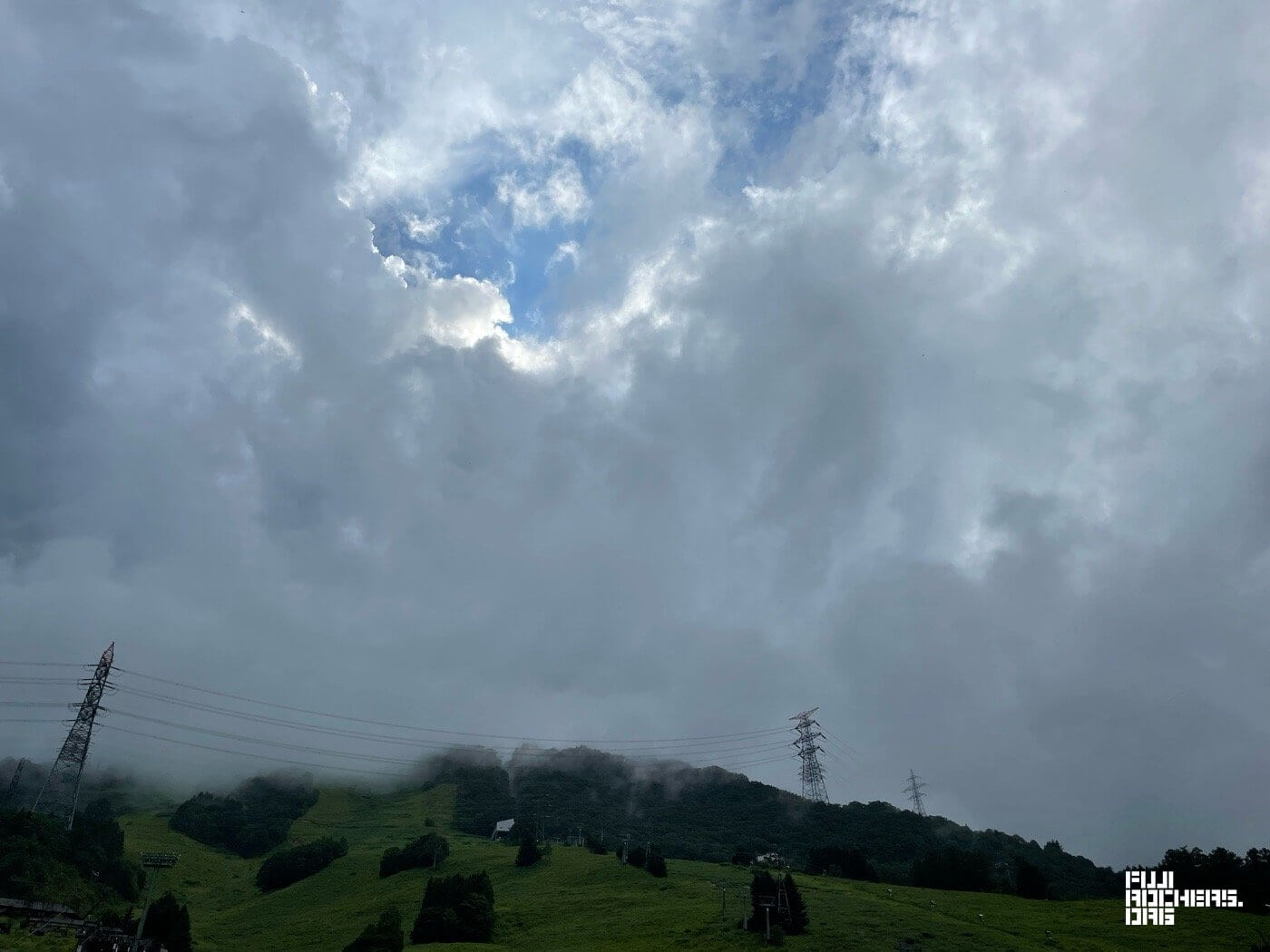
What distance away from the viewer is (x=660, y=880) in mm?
116375

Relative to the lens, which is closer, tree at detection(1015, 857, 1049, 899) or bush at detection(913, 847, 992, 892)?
tree at detection(1015, 857, 1049, 899)

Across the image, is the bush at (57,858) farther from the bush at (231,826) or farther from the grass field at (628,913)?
the bush at (231,826)

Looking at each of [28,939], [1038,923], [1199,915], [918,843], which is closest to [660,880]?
[1038,923]

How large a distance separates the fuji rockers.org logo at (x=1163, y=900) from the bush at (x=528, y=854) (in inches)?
3132

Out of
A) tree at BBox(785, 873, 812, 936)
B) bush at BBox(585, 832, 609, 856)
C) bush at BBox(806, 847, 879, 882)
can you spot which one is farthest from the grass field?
bush at BBox(806, 847, 879, 882)

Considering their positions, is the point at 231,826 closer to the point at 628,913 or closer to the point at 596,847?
the point at 596,847

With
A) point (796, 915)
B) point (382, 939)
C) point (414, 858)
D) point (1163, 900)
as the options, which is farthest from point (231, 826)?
point (1163, 900)

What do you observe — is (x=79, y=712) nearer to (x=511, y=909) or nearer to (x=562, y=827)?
(x=511, y=909)

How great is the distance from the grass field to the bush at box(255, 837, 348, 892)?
106 inches

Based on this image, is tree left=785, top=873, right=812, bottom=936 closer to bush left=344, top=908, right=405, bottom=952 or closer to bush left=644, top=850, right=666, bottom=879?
bush left=644, top=850, right=666, bottom=879

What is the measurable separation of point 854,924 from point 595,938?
85.9 feet

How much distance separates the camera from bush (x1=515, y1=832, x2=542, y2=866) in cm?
13462

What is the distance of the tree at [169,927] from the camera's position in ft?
282

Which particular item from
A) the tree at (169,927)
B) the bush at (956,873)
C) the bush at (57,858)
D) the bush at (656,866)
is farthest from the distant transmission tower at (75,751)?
the bush at (956,873)
